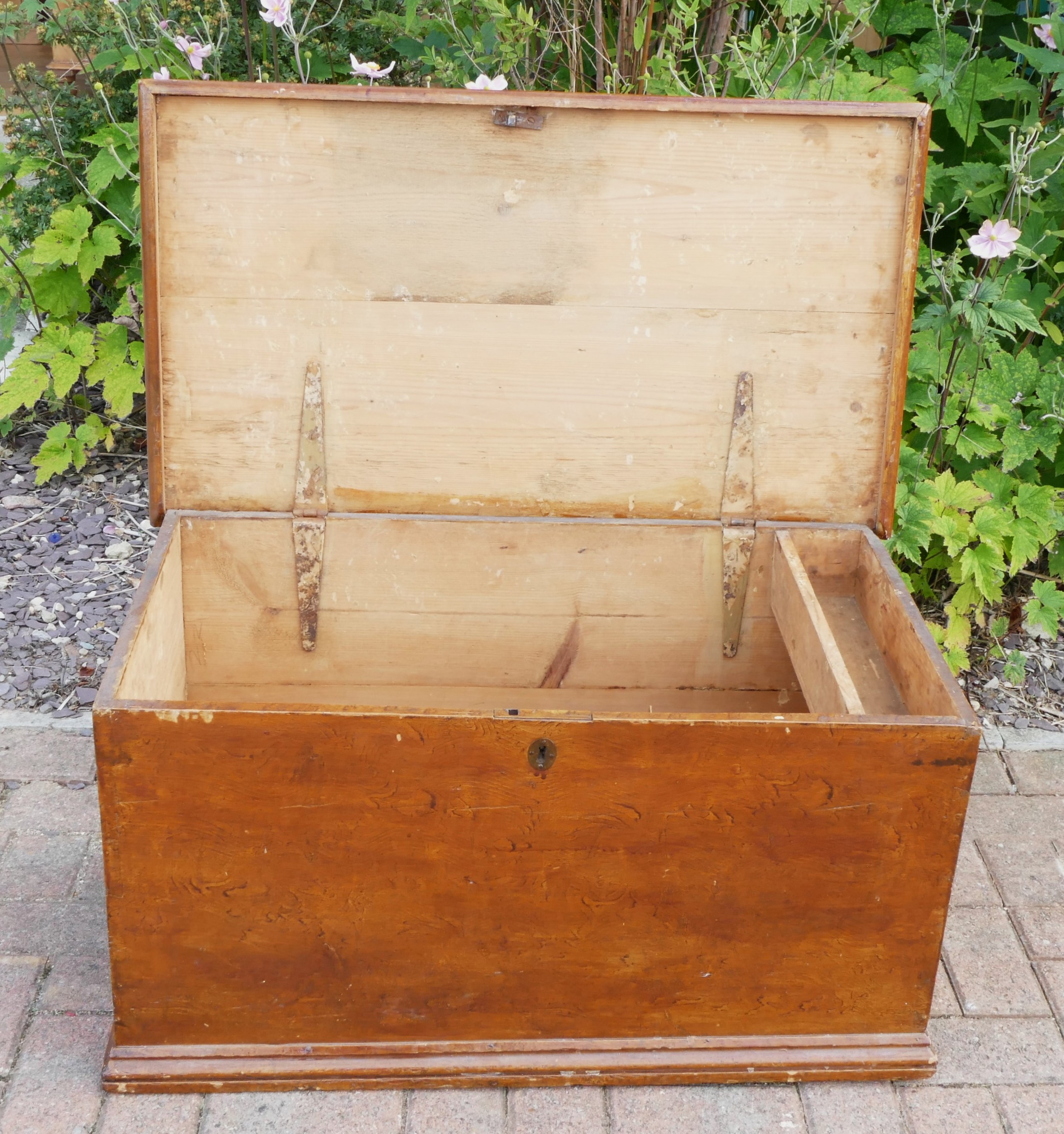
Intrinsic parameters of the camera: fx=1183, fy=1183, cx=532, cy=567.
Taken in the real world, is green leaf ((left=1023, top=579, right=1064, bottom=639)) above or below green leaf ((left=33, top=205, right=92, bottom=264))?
below

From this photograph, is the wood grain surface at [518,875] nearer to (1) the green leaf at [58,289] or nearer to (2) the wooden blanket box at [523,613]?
(2) the wooden blanket box at [523,613]

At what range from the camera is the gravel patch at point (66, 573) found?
2859 millimetres

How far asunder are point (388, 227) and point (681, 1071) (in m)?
1.50

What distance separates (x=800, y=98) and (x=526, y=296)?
3.83 feet

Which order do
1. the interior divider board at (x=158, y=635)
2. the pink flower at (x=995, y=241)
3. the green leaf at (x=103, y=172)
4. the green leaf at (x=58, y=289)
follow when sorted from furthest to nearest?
the green leaf at (x=58, y=289)
the green leaf at (x=103, y=172)
the pink flower at (x=995, y=241)
the interior divider board at (x=158, y=635)

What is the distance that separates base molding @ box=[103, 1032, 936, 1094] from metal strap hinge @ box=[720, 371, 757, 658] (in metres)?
0.84

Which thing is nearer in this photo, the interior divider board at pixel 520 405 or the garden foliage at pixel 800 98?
the interior divider board at pixel 520 405

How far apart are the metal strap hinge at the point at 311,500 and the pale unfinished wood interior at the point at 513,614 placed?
3cm

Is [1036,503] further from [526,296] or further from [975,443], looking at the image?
[526,296]

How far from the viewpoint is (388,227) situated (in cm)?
210

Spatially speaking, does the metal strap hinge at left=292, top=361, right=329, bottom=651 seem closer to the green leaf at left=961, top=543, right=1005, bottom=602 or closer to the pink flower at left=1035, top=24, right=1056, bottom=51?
the green leaf at left=961, top=543, right=1005, bottom=602

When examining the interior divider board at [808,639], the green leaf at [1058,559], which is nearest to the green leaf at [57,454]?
the interior divider board at [808,639]

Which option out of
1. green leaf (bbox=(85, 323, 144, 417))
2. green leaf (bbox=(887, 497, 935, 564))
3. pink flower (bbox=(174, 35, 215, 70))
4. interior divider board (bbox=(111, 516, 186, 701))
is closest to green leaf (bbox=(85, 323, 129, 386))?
green leaf (bbox=(85, 323, 144, 417))

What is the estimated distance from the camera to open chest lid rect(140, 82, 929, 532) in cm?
205
